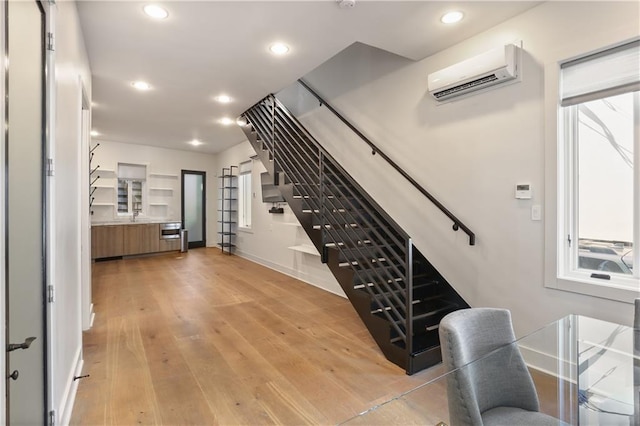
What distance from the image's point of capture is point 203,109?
523cm

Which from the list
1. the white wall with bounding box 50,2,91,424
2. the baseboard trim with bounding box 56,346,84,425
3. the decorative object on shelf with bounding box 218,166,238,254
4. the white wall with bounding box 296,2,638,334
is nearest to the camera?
the white wall with bounding box 50,2,91,424

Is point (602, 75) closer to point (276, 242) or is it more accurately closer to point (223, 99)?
point (223, 99)

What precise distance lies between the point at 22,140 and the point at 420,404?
7.19ft

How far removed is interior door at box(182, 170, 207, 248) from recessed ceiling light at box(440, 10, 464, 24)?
318 inches

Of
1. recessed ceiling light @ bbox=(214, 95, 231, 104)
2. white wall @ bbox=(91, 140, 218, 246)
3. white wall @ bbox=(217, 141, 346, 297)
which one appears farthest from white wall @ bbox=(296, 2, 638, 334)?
white wall @ bbox=(91, 140, 218, 246)

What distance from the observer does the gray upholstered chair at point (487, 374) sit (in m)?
1.25

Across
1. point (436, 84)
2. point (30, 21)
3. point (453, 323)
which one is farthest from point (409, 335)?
point (30, 21)

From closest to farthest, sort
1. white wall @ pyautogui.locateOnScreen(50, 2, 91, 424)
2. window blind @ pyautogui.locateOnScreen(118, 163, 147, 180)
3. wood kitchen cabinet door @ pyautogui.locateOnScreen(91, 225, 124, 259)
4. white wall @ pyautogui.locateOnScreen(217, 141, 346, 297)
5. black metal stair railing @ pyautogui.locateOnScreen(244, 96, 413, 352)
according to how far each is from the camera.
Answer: white wall @ pyautogui.locateOnScreen(50, 2, 91, 424), black metal stair railing @ pyautogui.locateOnScreen(244, 96, 413, 352), white wall @ pyautogui.locateOnScreen(217, 141, 346, 297), wood kitchen cabinet door @ pyautogui.locateOnScreen(91, 225, 124, 259), window blind @ pyautogui.locateOnScreen(118, 163, 147, 180)

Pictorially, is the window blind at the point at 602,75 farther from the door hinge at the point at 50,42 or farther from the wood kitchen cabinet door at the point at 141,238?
the wood kitchen cabinet door at the point at 141,238

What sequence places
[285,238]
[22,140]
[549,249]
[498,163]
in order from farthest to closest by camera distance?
[285,238] < [498,163] < [549,249] < [22,140]

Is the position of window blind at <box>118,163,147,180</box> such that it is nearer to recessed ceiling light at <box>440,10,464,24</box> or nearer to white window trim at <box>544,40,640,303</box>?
recessed ceiling light at <box>440,10,464,24</box>

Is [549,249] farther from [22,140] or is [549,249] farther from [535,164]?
[22,140]

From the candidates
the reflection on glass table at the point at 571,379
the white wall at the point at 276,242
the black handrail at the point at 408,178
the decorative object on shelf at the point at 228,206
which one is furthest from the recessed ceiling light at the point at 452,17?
the decorative object on shelf at the point at 228,206

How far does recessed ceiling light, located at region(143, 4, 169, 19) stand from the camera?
8.29 ft
